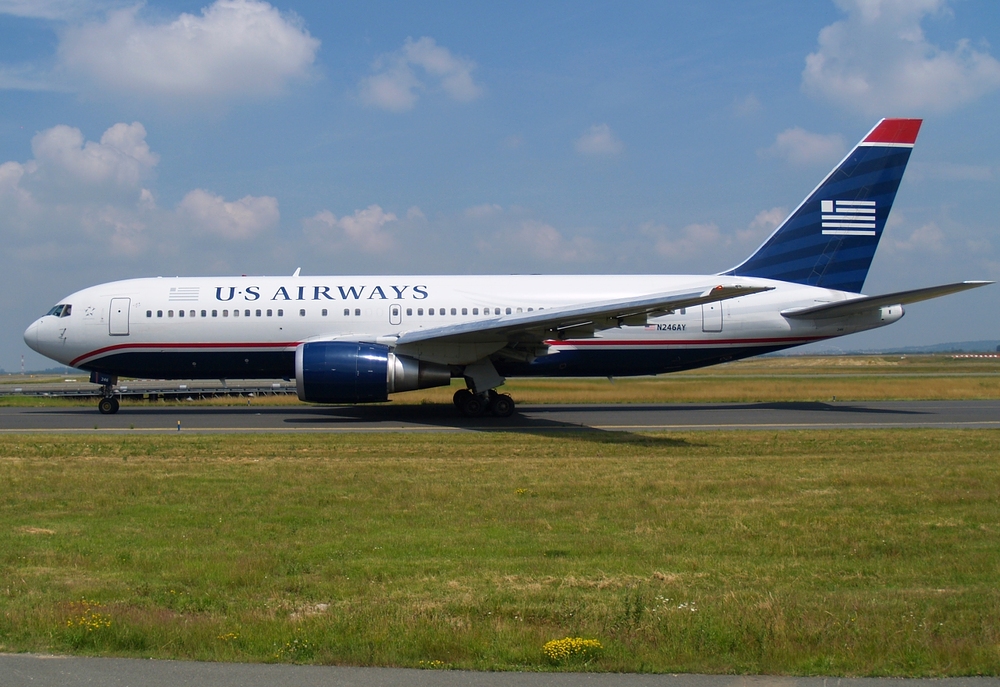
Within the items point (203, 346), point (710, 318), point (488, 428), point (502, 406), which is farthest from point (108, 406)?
point (710, 318)

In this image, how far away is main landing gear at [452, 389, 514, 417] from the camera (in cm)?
2103

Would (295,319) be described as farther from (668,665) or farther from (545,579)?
(668,665)

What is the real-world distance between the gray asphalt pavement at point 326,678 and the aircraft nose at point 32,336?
811 inches

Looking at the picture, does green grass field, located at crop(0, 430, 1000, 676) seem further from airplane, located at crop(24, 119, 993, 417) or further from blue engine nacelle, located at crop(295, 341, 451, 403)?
airplane, located at crop(24, 119, 993, 417)

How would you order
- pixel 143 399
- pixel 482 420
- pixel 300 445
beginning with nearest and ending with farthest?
pixel 300 445
pixel 482 420
pixel 143 399

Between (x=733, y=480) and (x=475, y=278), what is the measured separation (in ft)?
43.6

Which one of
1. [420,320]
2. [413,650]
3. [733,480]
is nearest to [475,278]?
[420,320]

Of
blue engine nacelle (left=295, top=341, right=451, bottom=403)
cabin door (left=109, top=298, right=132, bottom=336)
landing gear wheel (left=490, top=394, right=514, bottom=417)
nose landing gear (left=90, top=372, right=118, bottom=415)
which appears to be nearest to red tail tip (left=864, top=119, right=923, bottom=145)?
landing gear wheel (left=490, top=394, right=514, bottom=417)

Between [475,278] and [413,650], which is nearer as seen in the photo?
[413,650]

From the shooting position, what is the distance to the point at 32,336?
2266 centimetres

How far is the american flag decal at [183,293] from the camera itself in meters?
22.3

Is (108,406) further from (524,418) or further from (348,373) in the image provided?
(524,418)

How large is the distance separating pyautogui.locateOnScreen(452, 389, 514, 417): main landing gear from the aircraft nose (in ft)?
38.9

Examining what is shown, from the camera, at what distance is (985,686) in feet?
14.2
